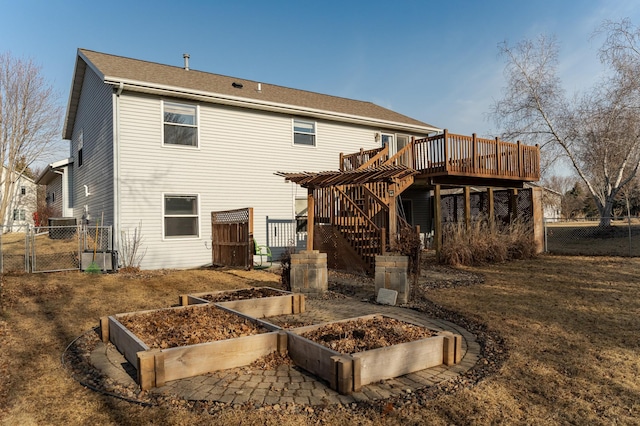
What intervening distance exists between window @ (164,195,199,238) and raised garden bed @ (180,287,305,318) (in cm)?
552

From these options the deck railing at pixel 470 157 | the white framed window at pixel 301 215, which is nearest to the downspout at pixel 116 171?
the white framed window at pixel 301 215

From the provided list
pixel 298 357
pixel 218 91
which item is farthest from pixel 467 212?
pixel 298 357

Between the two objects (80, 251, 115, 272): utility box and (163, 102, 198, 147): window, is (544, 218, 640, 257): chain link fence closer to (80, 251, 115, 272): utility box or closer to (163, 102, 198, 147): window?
(163, 102, 198, 147): window

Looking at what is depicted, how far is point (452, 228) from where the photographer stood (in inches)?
476

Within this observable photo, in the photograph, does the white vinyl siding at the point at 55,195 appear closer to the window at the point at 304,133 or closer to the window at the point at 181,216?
the window at the point at 181,216

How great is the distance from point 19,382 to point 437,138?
1153cm

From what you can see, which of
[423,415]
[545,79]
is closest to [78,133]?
[423,415]

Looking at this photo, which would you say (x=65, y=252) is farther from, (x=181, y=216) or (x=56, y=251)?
(x=181, y=216)

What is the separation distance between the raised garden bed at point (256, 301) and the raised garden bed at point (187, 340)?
0.37 meters

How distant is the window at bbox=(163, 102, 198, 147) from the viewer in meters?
11.4

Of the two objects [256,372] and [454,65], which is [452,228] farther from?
[256,372]

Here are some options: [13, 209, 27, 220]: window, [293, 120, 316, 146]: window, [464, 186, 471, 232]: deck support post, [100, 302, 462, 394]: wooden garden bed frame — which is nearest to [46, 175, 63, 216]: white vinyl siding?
[293, 120, 316, 146]: window

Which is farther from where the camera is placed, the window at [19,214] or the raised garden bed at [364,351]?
the window at [19,214]

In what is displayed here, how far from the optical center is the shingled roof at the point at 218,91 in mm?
10984
